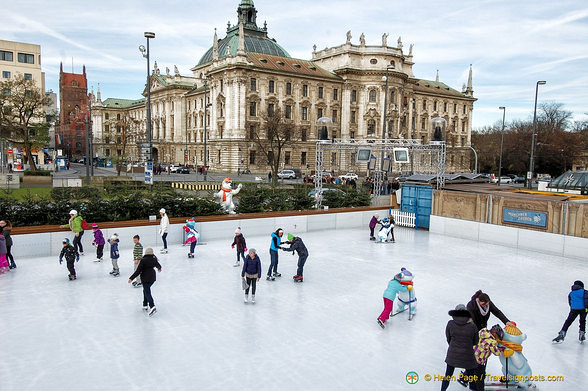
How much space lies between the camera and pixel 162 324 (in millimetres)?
8953

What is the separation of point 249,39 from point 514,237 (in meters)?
68.5

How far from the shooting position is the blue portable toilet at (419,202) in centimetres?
2177

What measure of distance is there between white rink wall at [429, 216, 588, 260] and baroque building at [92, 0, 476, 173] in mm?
34064

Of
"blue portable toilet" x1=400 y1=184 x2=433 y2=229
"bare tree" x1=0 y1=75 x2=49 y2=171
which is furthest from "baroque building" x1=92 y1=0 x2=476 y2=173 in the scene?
"blue portable toilet" x1=400 y1=184 x2=433 y2=229

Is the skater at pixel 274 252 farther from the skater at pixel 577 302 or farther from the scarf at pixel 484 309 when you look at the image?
the skater at pixel 577 302

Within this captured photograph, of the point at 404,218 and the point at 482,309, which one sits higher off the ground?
the point at 482,309

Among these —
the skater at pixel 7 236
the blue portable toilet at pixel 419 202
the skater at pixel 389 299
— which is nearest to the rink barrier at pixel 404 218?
the blue portable toilet at pixel 419 202

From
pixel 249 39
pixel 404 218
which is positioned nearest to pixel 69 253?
pixel 404 218

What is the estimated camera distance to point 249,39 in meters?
76.9

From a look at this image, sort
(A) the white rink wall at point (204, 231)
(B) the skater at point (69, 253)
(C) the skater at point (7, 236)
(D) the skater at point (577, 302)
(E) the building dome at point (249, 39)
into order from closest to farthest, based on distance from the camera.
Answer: (D) the skater at point (577, 302) → (B) the skater at point (69, 253) → (C) the skater at point (7, 236) → (A) the white rink wall at point (204, 231) → (E) the building dome at point (249, 39)

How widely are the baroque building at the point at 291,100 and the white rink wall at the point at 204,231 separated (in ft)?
111

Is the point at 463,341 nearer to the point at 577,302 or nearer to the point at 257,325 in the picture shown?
the point at 577,302

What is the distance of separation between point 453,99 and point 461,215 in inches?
3102

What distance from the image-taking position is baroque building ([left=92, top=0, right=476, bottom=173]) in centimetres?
6400
